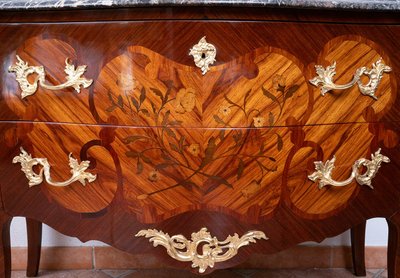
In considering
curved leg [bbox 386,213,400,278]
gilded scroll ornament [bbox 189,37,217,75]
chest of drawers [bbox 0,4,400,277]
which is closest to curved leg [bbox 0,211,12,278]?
chest of drawers [bbox 0,4,400,277]

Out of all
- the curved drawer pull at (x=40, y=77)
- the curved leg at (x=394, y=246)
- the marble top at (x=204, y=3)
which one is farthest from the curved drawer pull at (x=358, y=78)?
the curved drawer pull at (x=40, y=77)

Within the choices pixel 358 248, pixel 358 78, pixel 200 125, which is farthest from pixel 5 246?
pixel 358 248

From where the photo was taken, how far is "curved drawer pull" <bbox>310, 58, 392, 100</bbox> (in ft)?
2.35

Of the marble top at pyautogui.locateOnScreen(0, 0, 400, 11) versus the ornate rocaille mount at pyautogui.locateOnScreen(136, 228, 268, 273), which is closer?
the marble top at pyautogui.locateOnScreen(0, 0, 400, 11)

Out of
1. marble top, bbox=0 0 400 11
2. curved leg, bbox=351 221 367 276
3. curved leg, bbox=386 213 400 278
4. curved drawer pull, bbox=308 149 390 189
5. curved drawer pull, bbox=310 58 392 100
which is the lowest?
curved leg, bbox=351 221 367 276

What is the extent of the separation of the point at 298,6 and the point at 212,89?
0.69 feet

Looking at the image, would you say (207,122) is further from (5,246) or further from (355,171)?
(5,246)

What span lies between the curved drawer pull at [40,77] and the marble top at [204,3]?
0.10m

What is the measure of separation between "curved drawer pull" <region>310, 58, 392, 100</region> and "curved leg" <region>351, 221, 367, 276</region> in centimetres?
70

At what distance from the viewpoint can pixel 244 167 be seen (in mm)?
740

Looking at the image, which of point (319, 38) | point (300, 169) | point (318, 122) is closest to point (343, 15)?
point (319, 38)

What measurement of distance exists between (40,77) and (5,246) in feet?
1.34

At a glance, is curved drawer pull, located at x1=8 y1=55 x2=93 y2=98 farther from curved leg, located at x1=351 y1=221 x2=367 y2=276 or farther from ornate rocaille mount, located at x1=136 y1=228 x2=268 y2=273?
curved leg, located at x1=351 y1=221 x2=367 y2=276

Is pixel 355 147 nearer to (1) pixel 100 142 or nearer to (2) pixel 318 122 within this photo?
(2) pixel 318 122
